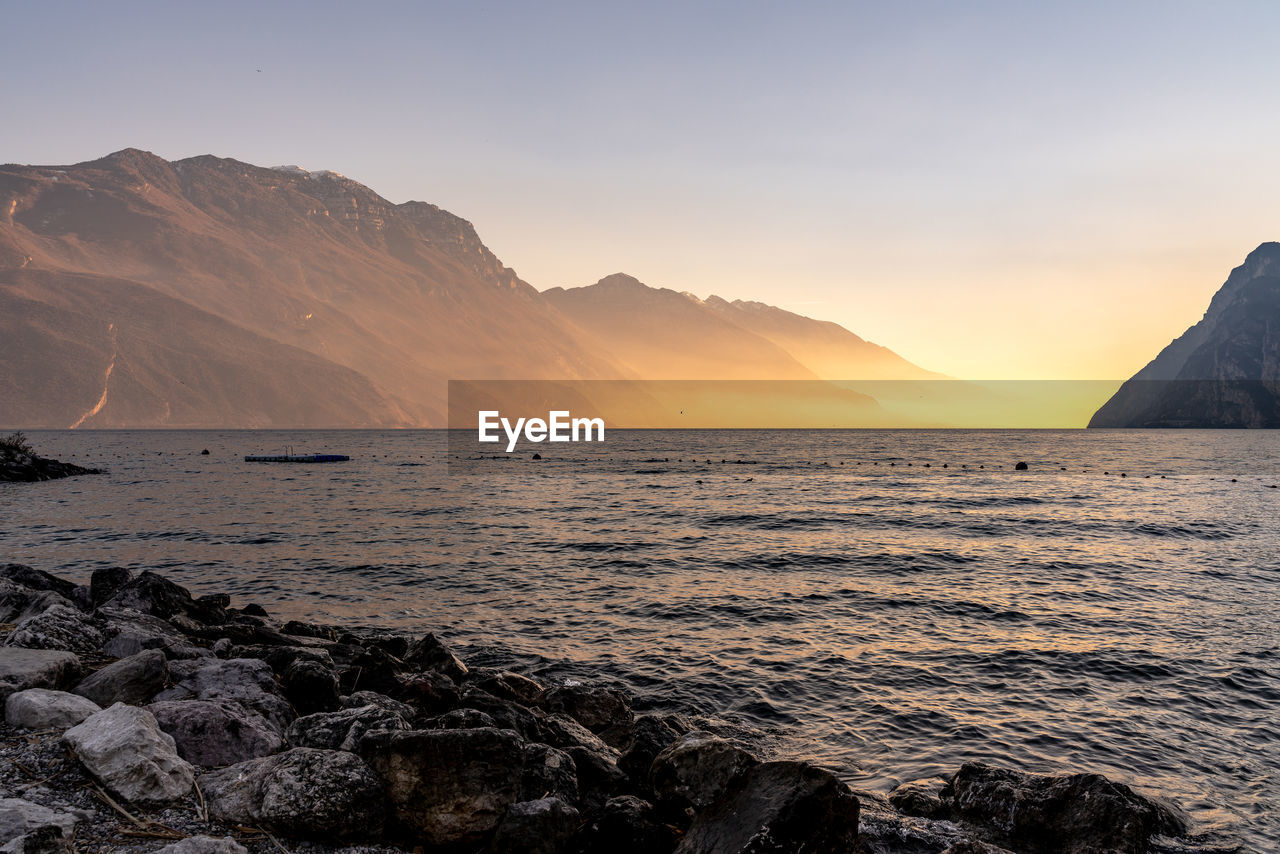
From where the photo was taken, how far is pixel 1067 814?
924 cm

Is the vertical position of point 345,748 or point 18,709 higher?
point 18,709

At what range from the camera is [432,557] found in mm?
30641

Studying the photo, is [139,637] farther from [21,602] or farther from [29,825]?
[29,825]

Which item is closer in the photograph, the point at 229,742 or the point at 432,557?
the point at 229,742

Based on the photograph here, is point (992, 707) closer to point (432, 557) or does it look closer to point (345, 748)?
point (345, 748)

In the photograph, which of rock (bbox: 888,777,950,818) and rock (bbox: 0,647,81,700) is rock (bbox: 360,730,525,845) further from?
rock (bbox: 888,777,950,818)

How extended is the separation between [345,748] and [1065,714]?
13391mm

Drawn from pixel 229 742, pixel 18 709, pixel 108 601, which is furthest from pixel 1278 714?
pixel 108 601

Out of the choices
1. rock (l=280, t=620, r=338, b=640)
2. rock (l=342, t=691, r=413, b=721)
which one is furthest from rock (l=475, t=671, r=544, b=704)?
rock (l=280, t=620, r=338, b=640)

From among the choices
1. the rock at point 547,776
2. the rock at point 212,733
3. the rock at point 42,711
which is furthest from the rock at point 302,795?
the rock at point 42,711

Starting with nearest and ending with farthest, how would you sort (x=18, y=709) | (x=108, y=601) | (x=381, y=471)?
(x=18, y=709) → (x=108, y=601) → (x=381, y=471)

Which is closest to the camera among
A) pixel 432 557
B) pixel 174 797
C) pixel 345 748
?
pixel 174 797

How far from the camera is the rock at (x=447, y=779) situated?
295 inches

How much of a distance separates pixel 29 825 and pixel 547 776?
4991mm
